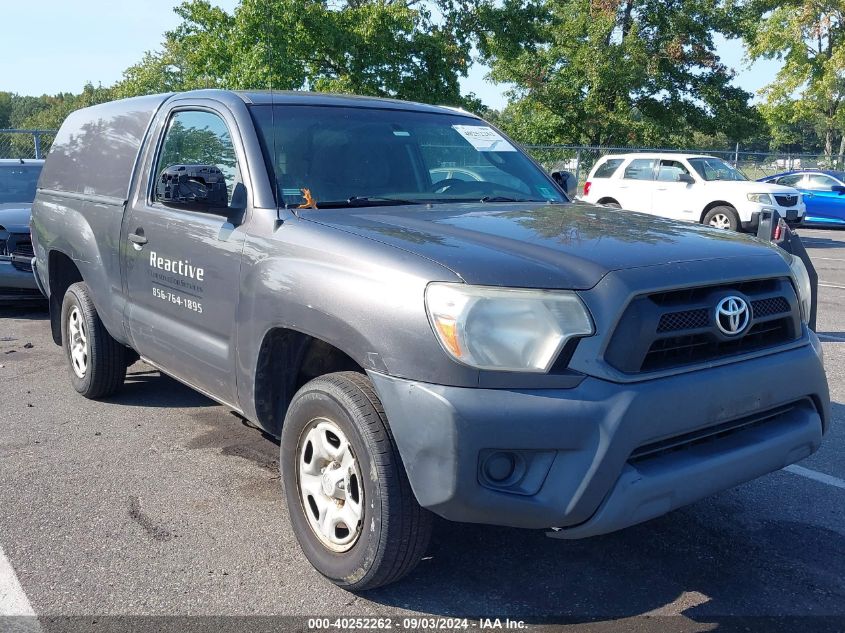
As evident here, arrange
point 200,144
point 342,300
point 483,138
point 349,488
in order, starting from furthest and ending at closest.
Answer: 1. point 483,138
2. point 200,144
3. point 349,488
4. point 342,300

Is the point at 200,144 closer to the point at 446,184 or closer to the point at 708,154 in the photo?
the point at 446,184

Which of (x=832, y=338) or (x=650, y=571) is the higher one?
(x=832, y=338)

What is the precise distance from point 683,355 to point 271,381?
5.45 feet

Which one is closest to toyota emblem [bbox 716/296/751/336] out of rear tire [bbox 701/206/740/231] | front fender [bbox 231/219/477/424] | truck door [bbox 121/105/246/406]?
front fender [bbox 231/219/477/424]

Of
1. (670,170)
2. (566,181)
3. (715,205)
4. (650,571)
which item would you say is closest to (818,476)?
(650,571)

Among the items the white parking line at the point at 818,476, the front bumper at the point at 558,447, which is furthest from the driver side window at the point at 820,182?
the front bumper at the point at 558,447

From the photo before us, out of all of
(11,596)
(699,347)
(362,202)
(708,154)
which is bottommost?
(11,596)

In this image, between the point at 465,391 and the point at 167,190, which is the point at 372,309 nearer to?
the point at 465,391

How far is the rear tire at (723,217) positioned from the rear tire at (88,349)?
12.5 m

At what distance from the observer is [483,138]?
15.0 feet

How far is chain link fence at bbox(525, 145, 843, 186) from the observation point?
77.4 ft

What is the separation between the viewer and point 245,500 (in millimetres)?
3943

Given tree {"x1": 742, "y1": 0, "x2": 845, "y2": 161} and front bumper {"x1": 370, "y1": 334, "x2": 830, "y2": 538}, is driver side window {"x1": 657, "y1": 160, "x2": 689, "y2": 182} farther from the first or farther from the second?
tree {"x1": 742, "y1": 0, "x2": 845, "y2": 161}

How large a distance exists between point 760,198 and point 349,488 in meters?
14.5
